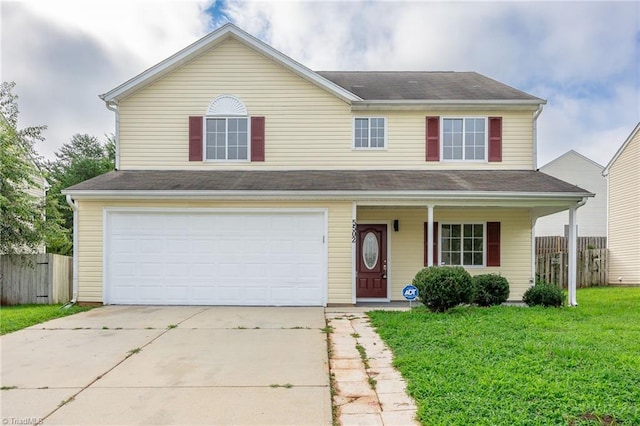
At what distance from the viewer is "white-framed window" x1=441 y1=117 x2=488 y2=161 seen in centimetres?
1145

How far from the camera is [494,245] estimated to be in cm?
1116

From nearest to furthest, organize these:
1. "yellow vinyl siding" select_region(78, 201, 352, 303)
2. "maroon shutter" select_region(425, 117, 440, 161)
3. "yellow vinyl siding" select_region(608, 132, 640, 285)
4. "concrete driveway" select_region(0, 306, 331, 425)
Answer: "concrete driveway" select_region(0, 306, 331, 425)
"yellow vinyl siding" select_region(78, 201, 352, 303)
"maroon shutter" select_region(425, 117, 440, 161)
"yellow vinyl siding" select_region(608, 132, 640, 285)

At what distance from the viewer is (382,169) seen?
11.4 meters

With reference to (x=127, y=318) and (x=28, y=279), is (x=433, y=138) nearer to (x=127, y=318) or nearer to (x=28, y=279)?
(x=127, y=318)

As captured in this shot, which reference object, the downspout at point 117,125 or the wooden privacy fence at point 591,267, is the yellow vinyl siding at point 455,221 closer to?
the wooden privacy fence at point 591,267

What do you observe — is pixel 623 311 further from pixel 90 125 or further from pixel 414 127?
pixel 90 125

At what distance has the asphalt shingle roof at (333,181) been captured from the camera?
31.7 feet

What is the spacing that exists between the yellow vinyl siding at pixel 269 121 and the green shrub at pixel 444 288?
418 cm

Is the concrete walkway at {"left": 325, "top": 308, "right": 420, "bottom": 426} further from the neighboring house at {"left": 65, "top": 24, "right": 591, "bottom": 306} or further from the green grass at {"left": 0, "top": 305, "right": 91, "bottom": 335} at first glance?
the green grass at {"left": 0, "top": 305, "right": 91, "bottom": 335}

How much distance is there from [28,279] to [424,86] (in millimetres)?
12376

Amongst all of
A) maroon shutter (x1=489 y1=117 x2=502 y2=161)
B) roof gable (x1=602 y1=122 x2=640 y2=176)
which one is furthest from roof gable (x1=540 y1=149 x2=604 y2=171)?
maroon shutter (x1=489 y1=117 x2=502 y2=161)

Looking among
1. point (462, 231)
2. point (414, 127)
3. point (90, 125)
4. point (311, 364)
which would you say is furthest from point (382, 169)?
point (90, 125)

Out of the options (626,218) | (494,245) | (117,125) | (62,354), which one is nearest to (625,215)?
(626,218)

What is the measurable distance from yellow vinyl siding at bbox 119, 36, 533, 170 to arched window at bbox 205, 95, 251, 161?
20cm
